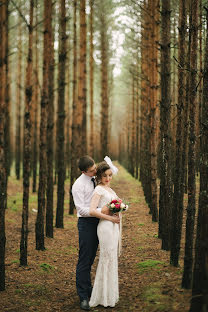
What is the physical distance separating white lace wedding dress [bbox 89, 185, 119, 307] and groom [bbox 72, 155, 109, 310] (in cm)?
16

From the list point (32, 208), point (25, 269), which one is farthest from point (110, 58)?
point (25, 269)

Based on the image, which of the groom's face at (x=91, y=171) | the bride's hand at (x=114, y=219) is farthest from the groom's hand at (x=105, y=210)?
the groom's face at (x=91, y=171)

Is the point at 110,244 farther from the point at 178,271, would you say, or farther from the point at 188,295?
the point at 178,271

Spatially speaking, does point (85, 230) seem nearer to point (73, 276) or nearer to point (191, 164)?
point (191, 164)

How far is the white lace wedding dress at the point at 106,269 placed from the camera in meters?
4.82

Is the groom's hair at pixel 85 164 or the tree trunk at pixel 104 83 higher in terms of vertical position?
the tree trunk at pixel 104 83

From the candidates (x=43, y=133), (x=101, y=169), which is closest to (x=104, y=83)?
(x=43, y=133)

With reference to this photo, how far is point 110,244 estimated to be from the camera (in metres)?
4.87

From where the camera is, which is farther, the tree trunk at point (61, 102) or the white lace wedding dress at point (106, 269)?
the tree trunk at point (61, 102)

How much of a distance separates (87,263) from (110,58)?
2252 cm

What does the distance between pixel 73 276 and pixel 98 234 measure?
2.09 meters

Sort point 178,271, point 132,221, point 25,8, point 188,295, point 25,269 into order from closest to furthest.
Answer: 1. point 188,295
2. point 178,271
3. point 25,269
4. point 132,221
5. point 25,8

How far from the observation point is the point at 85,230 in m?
5.02

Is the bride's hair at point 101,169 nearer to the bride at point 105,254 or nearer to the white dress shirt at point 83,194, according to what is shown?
the bride at point 105,254
